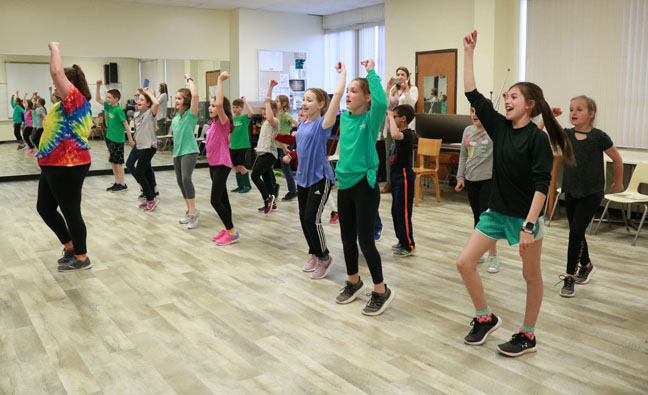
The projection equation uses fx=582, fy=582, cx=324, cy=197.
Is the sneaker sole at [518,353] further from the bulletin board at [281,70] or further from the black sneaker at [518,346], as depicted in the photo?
the bulletin board at [281,70]

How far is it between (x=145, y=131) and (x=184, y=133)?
5.21 feet

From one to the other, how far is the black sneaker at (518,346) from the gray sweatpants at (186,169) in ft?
12.4

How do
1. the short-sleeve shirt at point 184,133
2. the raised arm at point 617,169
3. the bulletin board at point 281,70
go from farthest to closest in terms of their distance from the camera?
the bulletin board at point 281,70 → the short-sleeve shirt at point 184,133 → the raised arm at point 617,169

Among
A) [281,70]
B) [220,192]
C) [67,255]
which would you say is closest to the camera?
[67,255]

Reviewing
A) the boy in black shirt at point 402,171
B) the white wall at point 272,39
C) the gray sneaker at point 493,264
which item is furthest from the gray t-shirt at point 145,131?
the white wall at point 272,39

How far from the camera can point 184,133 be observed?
5.71 m

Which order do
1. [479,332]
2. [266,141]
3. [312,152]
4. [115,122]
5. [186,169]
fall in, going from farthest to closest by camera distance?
[115,122], [266,141], [186,169], [312,152], [479,332]

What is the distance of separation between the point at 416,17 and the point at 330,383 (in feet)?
26.2

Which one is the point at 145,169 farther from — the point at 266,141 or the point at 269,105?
the point at 269,105

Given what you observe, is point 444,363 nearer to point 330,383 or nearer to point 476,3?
point 330,383

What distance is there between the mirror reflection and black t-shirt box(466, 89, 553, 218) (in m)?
6.63

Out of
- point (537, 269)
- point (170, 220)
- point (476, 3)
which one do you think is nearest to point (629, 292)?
point (537, 269)

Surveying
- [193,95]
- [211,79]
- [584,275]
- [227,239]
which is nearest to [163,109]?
[211,79]

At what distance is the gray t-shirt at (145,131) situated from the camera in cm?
705
